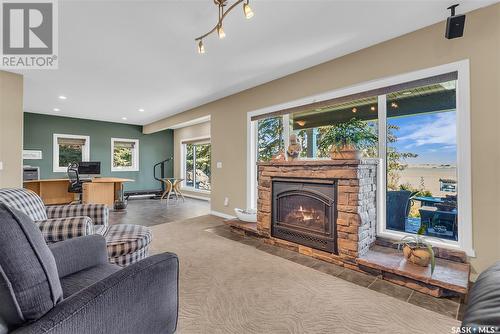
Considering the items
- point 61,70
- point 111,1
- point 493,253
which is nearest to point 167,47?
point 111,1

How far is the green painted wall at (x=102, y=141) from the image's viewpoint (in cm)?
620

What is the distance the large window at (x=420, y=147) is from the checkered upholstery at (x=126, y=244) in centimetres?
222

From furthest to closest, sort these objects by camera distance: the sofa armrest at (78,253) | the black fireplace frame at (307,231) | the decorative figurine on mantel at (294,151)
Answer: the decorative figurine on mantel at (294,151)
the black fireplace frame at (307,231)
the sofa armrest at (78,253)

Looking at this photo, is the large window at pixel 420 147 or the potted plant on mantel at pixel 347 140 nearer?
the large window at pixel 420 147

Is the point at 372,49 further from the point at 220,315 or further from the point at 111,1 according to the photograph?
the point at 220,315

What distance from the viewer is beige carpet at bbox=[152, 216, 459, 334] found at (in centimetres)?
156

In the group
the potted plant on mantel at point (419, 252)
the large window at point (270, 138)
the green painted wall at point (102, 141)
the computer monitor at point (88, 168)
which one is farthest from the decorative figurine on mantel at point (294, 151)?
the green painted wall at point (102, 141)

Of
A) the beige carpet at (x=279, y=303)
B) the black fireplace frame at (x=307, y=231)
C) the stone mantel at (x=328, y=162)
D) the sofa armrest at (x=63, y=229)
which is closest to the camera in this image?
the beige carpet at (x=279, y=303)

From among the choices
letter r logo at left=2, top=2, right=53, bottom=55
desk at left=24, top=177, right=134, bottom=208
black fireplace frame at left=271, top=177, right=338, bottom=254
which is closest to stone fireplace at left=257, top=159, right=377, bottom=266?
black fireplace frame at left=271, top=177, right=338, bottom=254

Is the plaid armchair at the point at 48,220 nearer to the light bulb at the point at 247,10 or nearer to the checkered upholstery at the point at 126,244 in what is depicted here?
the checkered upholstery at the point at 126,244

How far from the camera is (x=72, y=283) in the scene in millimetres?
1226

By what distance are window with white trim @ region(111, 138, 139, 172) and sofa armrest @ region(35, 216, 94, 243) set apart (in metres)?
6.49

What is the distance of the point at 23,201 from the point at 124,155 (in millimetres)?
6452

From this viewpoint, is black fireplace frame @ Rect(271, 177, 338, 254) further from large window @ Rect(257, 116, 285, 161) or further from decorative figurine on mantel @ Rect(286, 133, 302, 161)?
large window @ Rect(257, 116, 285, 161)
